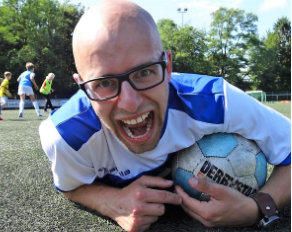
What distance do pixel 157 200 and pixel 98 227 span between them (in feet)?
1.46

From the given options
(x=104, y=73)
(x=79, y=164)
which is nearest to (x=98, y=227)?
(x=79, y=164)

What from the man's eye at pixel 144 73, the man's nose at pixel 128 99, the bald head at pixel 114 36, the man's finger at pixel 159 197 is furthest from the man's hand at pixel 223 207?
the bald head at pixel 114 36

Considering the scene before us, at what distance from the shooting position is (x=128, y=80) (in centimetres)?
173

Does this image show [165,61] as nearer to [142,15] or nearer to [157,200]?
[142,15]

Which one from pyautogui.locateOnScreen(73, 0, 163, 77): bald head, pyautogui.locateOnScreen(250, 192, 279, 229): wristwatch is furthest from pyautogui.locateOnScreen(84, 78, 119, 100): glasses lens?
pyautogui.locateOnScreen(250, 192, 279, 229): wristwatch

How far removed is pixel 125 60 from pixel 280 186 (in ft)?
4.28

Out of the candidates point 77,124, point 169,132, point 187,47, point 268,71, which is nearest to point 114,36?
point 77,124

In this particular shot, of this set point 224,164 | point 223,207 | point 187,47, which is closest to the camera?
point 223,207

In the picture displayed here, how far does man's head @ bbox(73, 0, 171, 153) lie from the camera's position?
5.64ft

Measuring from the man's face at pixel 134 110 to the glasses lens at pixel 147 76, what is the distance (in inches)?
1.2

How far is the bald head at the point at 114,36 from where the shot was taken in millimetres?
1714

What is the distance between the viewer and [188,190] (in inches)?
81.5

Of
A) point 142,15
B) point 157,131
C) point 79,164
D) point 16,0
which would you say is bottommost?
point 79,164

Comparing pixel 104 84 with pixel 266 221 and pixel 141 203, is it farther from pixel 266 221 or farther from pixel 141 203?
pixel 266 221
